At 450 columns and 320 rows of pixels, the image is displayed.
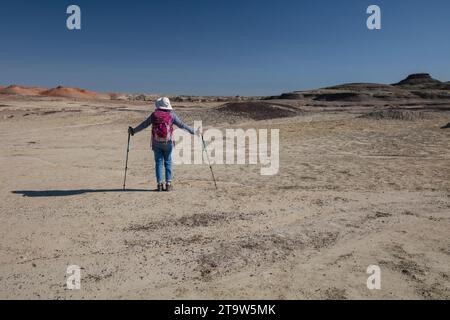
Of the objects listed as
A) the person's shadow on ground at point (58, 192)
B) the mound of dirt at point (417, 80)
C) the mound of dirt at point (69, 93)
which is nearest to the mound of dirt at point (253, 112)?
the person's shadow on ground at point (58, 192)

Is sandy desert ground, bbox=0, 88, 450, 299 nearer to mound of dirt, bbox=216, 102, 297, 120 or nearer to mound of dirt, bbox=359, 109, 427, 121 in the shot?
mound of dirt, bbox=359, 109, 427, 121

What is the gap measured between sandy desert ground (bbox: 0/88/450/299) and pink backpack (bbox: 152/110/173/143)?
1120mm

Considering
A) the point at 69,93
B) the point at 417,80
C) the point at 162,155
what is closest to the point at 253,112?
the point at 162,155

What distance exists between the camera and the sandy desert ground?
15.9 ft


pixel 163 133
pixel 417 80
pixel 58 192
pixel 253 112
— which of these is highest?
pixel 417 80

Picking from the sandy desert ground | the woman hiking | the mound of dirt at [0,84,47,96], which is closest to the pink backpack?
the woman hiking

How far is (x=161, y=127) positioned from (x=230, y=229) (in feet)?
9.63

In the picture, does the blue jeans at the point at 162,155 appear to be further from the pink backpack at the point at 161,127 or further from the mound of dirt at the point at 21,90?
the mound of dirt at the point at 21,90

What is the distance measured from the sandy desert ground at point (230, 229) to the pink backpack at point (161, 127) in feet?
3.68

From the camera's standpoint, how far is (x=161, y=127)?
8609mm

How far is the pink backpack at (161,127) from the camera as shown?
28.2 feet

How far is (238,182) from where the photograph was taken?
9891mm

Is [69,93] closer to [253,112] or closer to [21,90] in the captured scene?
[21,90]

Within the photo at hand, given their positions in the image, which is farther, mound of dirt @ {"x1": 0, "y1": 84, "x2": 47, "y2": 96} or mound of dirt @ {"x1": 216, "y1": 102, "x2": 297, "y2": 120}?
mound of dirt @ {"x1": 0, "y1": 84, "x2": 47, "y2": 96}
